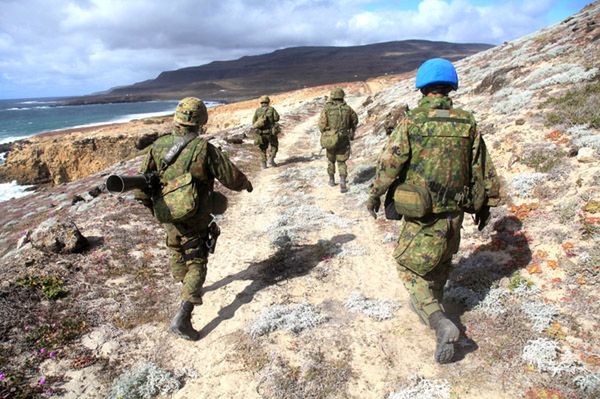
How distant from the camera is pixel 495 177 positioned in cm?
441

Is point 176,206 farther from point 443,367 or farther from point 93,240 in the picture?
point 93,240

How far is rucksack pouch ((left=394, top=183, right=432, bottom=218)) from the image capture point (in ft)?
13.6

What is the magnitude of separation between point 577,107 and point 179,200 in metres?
10.1


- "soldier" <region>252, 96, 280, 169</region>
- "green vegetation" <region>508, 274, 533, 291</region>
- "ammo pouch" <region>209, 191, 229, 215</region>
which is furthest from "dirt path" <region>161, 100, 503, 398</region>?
"soldier" <region>252, 96, 280, 169</region>

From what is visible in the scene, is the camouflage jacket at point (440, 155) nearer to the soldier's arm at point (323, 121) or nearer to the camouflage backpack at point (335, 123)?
the camouflage backpack at point (335, 123)

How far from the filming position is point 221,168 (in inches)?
201

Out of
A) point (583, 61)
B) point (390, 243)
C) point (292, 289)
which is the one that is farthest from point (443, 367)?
point (583, 61)

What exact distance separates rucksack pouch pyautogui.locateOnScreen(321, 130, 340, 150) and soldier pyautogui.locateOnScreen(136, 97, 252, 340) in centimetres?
586

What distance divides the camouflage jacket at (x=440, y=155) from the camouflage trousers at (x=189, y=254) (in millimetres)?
2614

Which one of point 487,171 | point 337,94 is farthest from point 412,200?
point 337,94

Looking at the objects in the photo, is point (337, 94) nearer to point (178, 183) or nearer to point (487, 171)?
point (487, 171)

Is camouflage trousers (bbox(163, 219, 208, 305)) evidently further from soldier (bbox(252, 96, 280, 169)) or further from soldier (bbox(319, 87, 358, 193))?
soldier (bbox(252, 96, 280, 169))

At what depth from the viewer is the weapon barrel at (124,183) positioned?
162 inches

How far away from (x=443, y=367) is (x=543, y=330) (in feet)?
4.62
